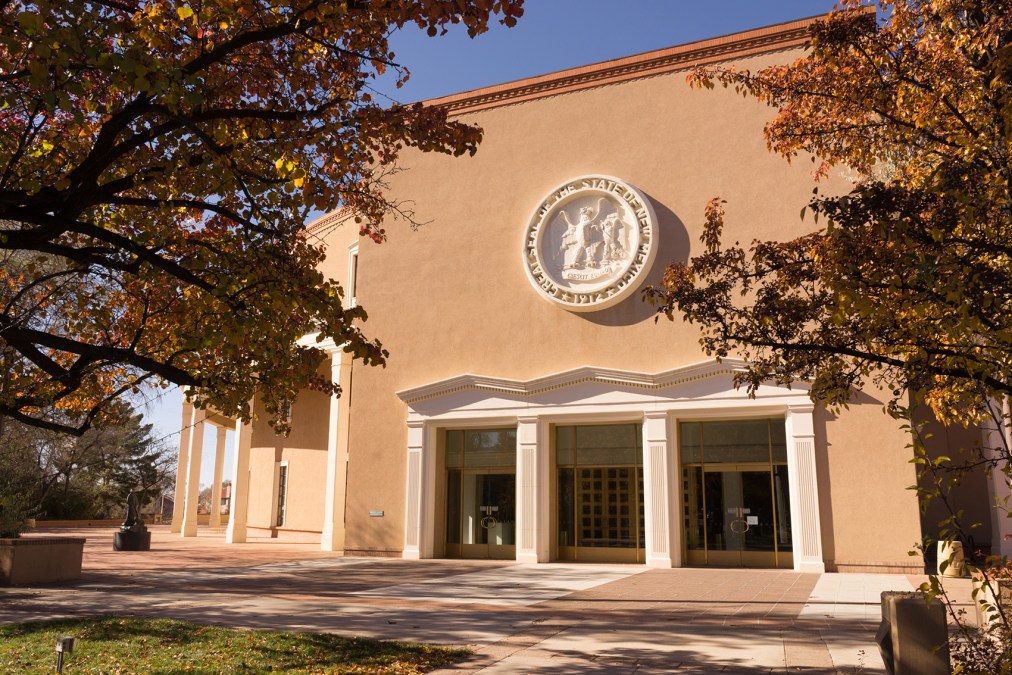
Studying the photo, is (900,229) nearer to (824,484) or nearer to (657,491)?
(824,484)

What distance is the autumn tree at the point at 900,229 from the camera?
568 centimetres

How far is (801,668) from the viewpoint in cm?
785

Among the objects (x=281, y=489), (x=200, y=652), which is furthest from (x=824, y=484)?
(x=281, y=489)

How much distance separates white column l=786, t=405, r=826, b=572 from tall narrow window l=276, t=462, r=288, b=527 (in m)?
22.5

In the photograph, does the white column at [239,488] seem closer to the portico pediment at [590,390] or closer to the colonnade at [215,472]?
the colonnade at [215,472]

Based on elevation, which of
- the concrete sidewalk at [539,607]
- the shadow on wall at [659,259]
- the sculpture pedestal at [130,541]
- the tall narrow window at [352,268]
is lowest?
the concrete sidewalk at [539,607]

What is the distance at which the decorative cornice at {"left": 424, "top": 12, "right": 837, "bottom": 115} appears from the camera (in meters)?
20.8

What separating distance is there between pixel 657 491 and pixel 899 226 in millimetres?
15345

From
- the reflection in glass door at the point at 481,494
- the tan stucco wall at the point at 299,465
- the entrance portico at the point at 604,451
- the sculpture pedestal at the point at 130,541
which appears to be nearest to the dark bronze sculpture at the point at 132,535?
the sculpture pedestal at the point at 130,541

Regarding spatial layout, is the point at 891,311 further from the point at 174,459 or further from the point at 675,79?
the point at 174,459

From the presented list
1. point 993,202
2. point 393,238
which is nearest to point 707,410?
point 393,238

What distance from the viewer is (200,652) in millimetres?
8609

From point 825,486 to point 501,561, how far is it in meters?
8.60

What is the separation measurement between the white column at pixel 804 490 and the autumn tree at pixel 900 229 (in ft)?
33.6
